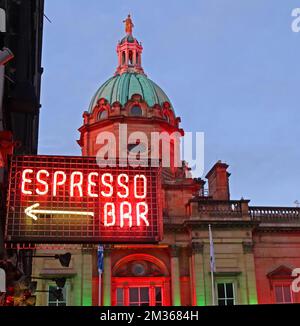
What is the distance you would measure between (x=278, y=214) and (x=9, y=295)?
29759 millimetres

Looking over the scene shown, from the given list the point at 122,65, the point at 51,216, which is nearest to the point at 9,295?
the point at 51,216

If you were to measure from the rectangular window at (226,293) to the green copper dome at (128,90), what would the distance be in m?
18.0

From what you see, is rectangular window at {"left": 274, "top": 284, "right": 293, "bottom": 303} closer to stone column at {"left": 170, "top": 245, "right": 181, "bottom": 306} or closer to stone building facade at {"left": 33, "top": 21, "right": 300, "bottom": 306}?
stone building facade at {"left": 33, "top": 21, "right": 300, "bottom": 306}

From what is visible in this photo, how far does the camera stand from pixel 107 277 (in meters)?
36.9

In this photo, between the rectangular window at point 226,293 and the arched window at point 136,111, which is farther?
the arched window at point 136,111

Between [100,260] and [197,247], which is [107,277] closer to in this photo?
[100,260]

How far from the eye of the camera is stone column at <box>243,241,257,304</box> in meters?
37.0

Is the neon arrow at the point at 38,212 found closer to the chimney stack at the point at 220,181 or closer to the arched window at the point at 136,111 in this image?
the chimney stack at the point at 220,181

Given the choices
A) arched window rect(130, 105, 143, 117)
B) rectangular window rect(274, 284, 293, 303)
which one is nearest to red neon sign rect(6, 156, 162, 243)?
rectangular window rect(274, 284, 293, 303)

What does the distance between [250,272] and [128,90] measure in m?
20.5

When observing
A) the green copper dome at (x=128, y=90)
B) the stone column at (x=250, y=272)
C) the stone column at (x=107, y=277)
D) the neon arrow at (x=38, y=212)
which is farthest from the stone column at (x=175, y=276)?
the neon arrow at (x=38, y=212)

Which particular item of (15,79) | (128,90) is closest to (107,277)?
(128,90)

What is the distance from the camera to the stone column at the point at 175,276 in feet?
122

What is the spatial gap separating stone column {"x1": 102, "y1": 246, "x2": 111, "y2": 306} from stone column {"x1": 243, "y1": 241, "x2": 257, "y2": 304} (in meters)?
9.38
